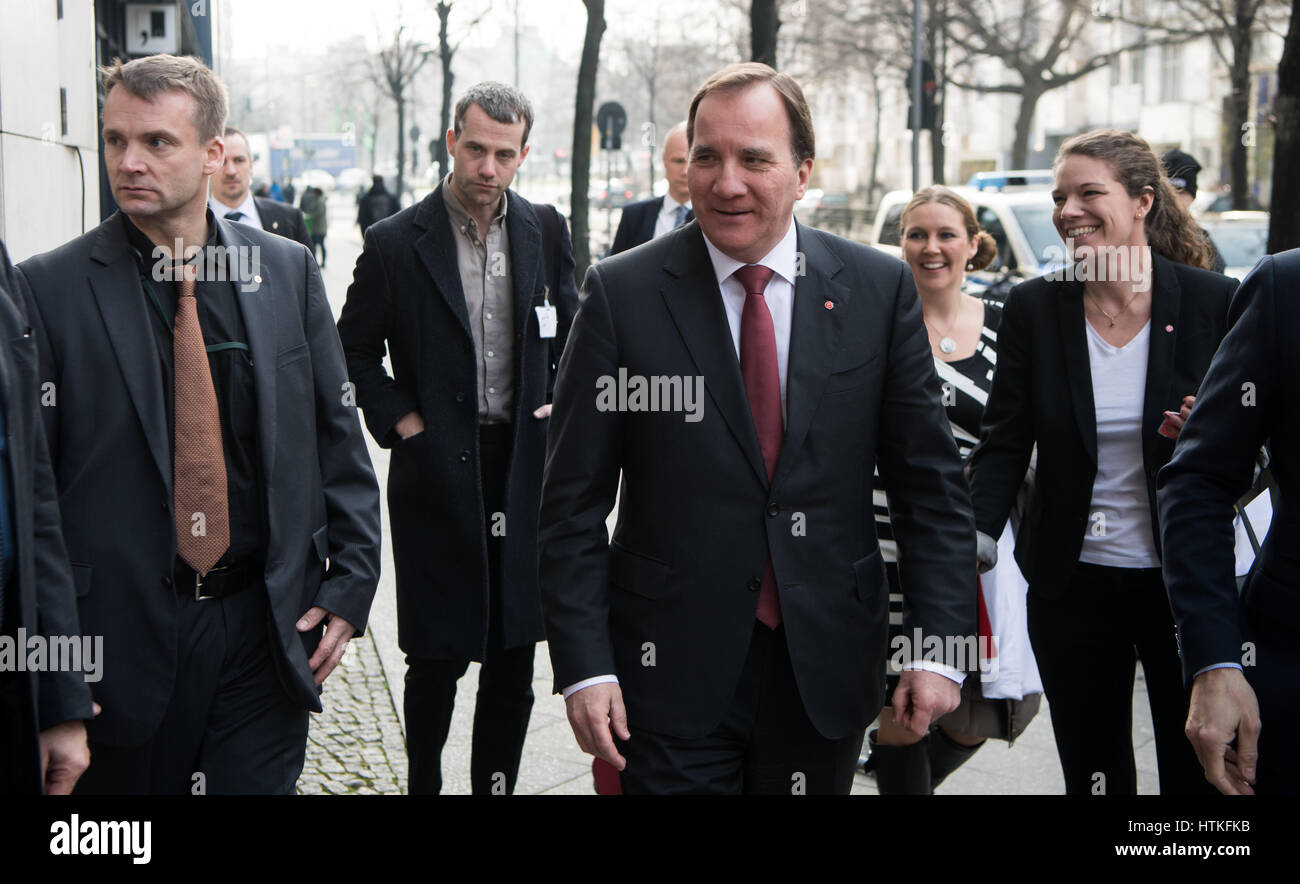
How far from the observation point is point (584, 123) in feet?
59.9

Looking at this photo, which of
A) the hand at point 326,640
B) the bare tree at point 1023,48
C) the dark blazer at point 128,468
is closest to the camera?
the dark blazer at point 128,468

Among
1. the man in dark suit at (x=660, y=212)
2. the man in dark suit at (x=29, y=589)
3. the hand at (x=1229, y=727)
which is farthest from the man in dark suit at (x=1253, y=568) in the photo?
the man in dark suit at (x=660, y=212)

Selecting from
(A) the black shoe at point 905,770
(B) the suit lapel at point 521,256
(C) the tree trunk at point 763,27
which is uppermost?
(C) the tree trunk at point 763,27

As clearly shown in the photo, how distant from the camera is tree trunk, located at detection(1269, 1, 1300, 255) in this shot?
33.9ft

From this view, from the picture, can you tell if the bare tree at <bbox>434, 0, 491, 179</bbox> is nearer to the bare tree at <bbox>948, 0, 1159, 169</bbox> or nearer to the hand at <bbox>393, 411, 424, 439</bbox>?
the bare tree at <bbox>948, 0, 1159, 169</bbox>

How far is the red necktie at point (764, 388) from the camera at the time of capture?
3121 mm

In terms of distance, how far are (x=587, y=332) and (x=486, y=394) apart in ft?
5.59

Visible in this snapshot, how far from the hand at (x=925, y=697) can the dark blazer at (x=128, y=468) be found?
128 centimetres

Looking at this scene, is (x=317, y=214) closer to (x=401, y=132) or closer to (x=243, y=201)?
(x=401, y=132)

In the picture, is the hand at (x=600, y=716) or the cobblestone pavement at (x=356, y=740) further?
the cobblestone pavement at (x=356, y=740)

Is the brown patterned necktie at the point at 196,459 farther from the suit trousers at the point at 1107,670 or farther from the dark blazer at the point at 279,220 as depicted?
the dark blazer at the point at 279,220

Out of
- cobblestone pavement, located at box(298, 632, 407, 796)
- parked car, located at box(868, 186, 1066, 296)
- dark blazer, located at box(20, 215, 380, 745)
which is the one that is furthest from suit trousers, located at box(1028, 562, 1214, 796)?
parked car, located at box(868, 186, 1066, 296)

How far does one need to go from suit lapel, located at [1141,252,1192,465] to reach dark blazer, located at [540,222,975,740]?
0.89 metres

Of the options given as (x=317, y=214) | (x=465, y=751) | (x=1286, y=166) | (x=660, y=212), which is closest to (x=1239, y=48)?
(x=317, y=214)
